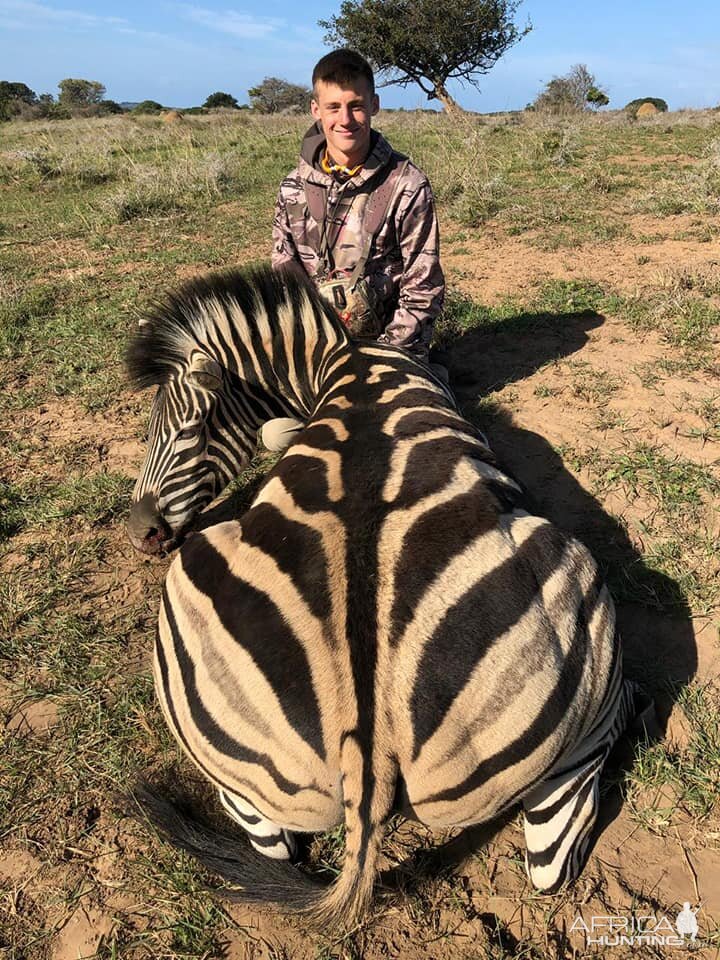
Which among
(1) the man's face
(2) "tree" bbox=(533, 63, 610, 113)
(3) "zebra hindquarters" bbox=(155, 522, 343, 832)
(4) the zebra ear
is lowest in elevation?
(3) "zebra hindquarters" bbox=(155, 522, 343, 832)

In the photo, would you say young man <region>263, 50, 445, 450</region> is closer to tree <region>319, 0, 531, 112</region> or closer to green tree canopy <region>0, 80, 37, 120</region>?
tree <region>319, 0, 531, 112</region>

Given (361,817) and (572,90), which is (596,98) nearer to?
(572,90)

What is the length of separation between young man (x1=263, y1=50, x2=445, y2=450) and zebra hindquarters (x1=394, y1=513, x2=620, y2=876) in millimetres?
2233

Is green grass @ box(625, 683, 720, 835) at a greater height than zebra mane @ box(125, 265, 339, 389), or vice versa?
zebra mane @ box(125, 265, 339, 389)

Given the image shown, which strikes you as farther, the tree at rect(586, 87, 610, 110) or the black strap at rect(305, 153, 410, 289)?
the tree at rect(586, 87, 610, 110)

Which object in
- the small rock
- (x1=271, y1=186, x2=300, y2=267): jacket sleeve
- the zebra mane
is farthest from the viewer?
(x1=271, y1=186, x2=300, y2=267): jacket sleeve

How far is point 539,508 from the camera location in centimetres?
334

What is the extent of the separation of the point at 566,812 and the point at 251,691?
0.98 meters

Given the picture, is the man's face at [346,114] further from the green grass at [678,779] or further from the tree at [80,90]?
the tree at [80,90]

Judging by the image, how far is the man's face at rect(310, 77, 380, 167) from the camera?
3.23 metres

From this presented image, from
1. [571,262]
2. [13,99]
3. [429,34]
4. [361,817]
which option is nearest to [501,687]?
[361,817]

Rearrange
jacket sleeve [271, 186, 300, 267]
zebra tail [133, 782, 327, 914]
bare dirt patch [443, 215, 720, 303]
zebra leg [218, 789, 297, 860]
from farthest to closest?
bare dirt patch [443, 215, 720, 303]
jacket sleeve [271, 186, 300, 267]
zebra leg [218, 789, 297, 860]
zebra tail [133, 782, 327, 914]

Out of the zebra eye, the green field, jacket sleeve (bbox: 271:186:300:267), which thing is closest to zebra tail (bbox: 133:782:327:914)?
the green field

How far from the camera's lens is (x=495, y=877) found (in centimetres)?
192
